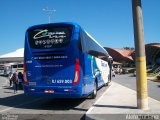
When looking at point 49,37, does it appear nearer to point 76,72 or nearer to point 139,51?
point 76,72

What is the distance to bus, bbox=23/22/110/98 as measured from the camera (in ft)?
41.5

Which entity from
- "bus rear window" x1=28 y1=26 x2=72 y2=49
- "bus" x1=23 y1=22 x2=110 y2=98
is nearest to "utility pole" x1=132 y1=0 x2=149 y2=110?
"bus" x1=23 y1=22 x2=110 y2=98

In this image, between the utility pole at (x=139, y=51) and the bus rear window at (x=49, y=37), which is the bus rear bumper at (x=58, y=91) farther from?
the utility pole at (x=139, y=51)

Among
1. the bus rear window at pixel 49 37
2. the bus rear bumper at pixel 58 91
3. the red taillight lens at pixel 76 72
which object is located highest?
the bus rear window at pixel 49 37

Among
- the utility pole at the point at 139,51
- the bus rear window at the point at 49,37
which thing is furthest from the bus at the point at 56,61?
the utility pole at the point at 139,51

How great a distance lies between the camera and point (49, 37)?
43.1 feet

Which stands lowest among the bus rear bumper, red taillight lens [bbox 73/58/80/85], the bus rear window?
the bus rear bumper

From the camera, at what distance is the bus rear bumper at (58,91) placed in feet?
41.2

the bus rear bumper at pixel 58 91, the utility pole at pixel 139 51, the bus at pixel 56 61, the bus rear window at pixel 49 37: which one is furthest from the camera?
the bus rear window at pixel 49 37

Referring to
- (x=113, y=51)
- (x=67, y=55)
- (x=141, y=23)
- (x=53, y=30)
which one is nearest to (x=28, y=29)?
(x=53, y=30)

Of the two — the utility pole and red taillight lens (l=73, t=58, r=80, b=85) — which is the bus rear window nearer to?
red taillight lens (l=73, t=58, r=80, b=85)

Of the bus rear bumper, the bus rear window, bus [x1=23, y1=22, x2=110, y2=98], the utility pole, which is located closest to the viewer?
the utility pole

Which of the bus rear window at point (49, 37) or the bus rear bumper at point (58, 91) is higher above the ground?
the bus rear window at point (49, 37)

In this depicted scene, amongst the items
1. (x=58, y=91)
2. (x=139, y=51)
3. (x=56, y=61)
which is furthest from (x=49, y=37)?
(x=139, y=51)
